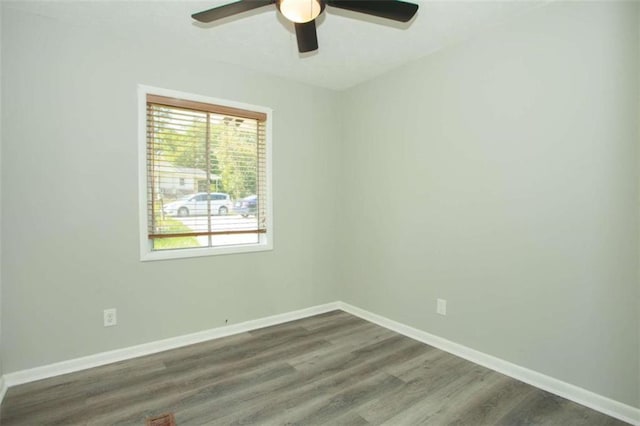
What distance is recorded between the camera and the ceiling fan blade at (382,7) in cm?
176

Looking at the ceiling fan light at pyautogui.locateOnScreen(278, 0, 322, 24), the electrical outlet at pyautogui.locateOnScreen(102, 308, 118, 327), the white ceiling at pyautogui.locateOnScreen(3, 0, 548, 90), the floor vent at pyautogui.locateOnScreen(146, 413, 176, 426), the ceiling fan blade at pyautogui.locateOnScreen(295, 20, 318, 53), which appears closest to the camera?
the ceiling fan light at pyautogui.locateOnScreen(278, 0, 322, 24)

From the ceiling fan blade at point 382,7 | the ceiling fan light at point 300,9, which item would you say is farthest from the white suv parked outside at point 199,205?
the ceiling fan blade at point 382,7

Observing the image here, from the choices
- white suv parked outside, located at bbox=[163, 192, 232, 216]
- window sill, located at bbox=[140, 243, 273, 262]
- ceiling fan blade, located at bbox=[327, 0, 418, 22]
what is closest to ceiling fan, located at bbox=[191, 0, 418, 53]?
ceiling fan blade, located at bbox=[327, 0, 418, 22]

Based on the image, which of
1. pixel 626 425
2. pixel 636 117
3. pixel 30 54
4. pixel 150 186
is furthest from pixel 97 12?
pixel 626 425

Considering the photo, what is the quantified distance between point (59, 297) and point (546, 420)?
10.6 ft

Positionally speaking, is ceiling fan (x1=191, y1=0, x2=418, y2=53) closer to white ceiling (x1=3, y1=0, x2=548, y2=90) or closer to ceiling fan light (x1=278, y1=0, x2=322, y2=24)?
ceiling fan light (x1=278, y1=0, x2=322, y2=24)

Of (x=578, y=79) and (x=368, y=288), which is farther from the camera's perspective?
(x=368, y=288)

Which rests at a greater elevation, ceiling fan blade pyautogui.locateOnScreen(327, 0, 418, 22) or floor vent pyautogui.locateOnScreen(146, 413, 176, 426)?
ceiling fan blade pyautogui.locateOnScreen(327, 0, 418, 22)

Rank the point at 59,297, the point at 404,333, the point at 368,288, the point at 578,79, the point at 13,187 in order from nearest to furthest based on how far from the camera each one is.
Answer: the point at 578,79 < the point at 13,187 < the point at 59,297 < the point at 404,333 < the point at 368,288

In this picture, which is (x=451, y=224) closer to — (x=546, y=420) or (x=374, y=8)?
(x=546, y=420)

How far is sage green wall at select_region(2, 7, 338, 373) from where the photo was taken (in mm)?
2240

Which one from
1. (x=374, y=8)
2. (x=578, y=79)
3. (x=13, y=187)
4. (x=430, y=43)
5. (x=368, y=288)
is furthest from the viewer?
→ (x=368, y=288)

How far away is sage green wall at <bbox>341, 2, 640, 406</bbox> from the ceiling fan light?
1.44 meters

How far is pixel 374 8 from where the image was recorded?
1795mm
